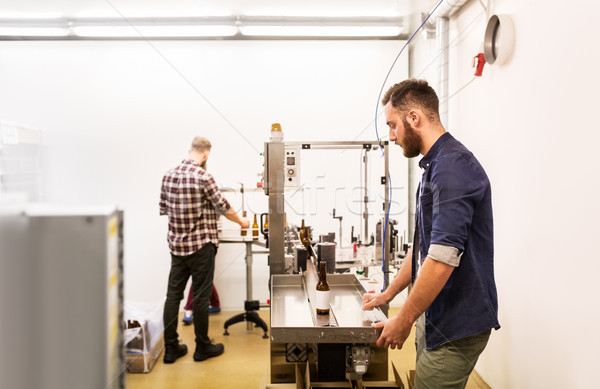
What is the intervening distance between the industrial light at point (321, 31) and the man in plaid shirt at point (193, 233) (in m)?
1.14

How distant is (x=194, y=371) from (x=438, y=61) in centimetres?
258

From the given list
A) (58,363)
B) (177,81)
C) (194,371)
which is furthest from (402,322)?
(177,81)

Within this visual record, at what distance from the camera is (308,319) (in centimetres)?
149

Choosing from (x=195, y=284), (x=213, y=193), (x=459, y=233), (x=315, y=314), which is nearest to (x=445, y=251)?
(x=459, y=233)

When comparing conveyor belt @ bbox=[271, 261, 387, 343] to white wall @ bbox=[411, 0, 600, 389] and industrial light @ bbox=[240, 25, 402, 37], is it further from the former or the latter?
industrial light @ bbox=[240, 25, 402, 37]

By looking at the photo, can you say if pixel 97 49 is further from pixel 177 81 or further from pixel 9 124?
pixel 177 81

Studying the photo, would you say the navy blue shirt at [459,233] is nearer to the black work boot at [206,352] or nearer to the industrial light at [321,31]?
the black work boot at [206,352]

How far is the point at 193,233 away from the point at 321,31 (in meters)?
1.88

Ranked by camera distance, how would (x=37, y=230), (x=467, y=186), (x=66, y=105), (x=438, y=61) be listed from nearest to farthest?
(x=37, y=230), (x=66, y=105), (x=467, y=186), (x=438, y=61)

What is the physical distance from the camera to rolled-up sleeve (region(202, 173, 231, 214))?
97.4 inches

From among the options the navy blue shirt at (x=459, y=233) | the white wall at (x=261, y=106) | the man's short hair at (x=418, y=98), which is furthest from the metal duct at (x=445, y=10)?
the navy blue shirt at (x=459, y=233)

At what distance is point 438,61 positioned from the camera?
274 cm

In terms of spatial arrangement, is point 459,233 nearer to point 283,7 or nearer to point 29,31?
point 29,31

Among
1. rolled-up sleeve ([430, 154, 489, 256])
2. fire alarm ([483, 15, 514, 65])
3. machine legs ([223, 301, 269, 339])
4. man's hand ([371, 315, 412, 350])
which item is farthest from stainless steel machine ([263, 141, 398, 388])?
machine legs ([223, 301, 269, 339])
